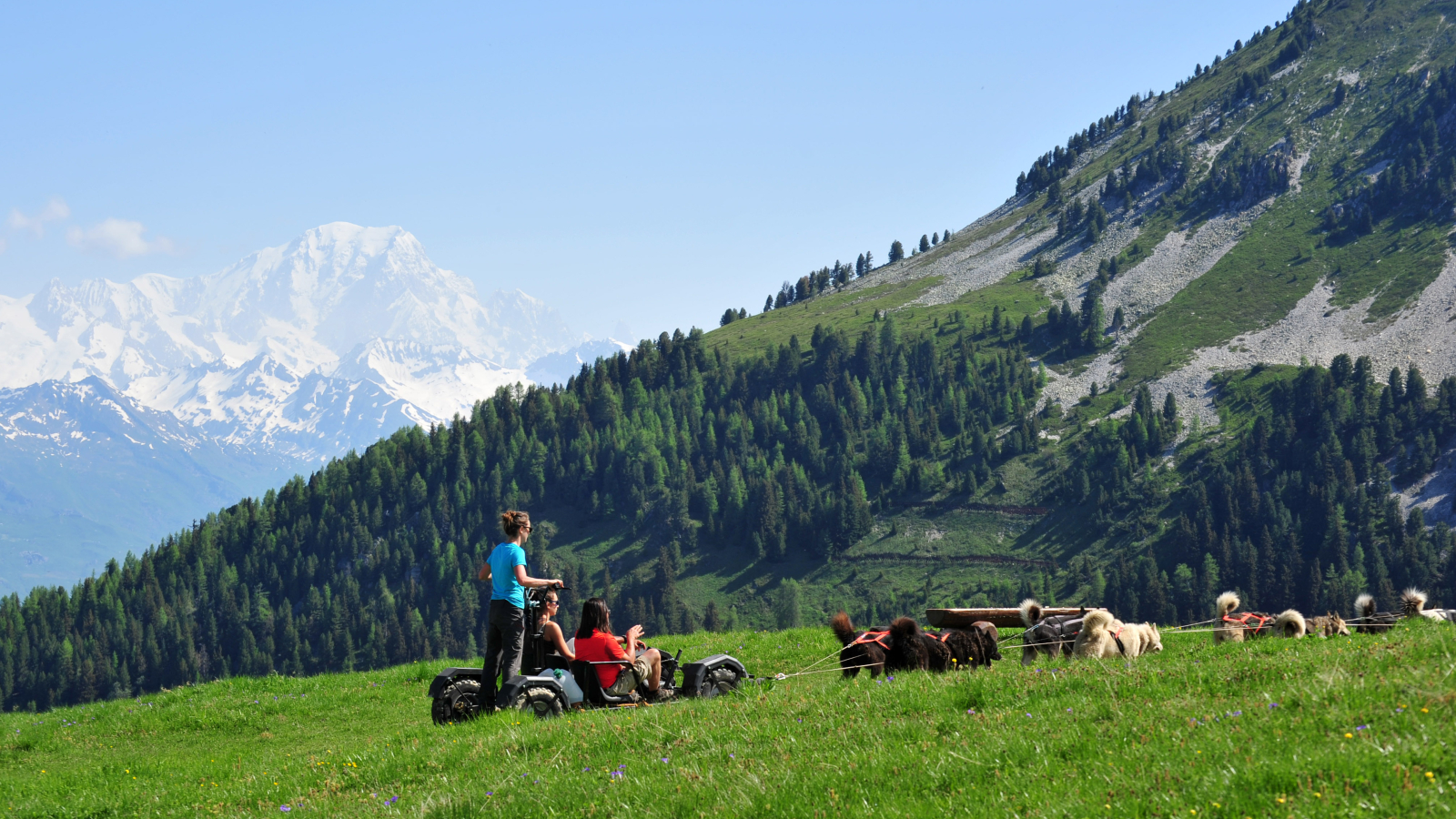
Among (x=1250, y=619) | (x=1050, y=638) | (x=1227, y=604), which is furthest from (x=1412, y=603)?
(x=1050, y=638)

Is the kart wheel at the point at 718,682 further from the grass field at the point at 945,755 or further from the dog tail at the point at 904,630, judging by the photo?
the dog tail at the point at 904,630

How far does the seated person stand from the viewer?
18.6m

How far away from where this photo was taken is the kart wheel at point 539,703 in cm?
1808

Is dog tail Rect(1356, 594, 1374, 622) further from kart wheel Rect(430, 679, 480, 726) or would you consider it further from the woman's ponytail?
kart wheel Rect(430, 679, 480, 726)

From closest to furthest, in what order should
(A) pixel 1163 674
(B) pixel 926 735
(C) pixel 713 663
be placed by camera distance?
(B) pixel 926 735 → (A) pixel 1163 674 → (C) pixel 713 663

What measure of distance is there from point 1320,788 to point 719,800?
5.48m

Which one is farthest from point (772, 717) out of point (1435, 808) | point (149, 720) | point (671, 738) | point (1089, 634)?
point (149, 720)

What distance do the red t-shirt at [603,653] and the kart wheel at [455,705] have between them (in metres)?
2.32

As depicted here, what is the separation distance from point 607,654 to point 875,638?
4.87m

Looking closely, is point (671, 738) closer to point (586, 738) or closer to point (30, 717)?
point (586, 738)

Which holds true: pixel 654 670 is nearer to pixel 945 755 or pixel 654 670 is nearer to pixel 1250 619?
pixel 945 755

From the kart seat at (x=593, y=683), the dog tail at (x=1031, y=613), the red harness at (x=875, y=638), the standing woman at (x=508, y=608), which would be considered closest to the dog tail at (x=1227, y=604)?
the dog tail at (x=1031, y=613)

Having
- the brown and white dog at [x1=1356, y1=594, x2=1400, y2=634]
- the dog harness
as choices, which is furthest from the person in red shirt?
the brown and white dog at [x1=1356, y1=594, x2=1400, y2=634]

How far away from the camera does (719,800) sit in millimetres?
10711
